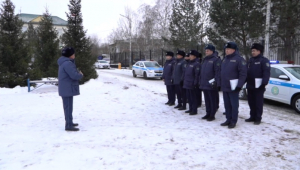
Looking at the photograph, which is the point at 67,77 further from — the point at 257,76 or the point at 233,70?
the point at 257,76

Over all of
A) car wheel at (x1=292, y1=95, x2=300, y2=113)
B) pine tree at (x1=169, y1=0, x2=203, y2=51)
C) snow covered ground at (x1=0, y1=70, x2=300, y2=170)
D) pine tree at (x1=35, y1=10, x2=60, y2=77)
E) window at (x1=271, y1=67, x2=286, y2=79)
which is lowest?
snow covered ground at (x1=0, y1=70, x2=300, y2=170)

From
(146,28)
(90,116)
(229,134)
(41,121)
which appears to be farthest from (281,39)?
(146,28)

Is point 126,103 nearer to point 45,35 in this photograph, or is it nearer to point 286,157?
point 286,157

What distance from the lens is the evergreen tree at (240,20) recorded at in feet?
→ 48.6

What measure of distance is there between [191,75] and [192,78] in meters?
0.10

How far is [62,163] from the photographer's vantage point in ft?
13.1

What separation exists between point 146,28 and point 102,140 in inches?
1473

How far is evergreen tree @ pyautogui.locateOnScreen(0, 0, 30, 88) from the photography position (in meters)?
12.6

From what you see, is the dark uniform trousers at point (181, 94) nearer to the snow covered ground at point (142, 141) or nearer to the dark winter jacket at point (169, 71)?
the dark winter jacket at point (169, 71)

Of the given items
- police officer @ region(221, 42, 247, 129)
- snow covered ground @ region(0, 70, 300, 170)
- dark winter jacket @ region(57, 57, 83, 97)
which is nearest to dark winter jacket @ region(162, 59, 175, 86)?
snow covered ground @ region(0, 70, 300, 170)

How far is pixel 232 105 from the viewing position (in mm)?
5930

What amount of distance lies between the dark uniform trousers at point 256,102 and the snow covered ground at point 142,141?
301 mm

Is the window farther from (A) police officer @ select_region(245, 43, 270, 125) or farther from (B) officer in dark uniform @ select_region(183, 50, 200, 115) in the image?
(B) officer in dark uniform @ select_region(183, 50, 200, 115)

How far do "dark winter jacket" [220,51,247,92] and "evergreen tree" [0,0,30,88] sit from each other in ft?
36.1
